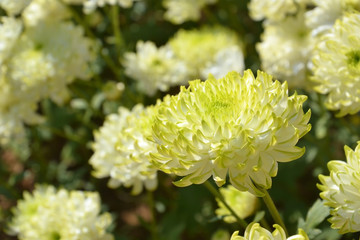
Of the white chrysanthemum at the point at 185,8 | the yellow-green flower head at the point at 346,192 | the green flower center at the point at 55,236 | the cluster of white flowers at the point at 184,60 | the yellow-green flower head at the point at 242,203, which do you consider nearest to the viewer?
the yellow-green flower head at the point at 346,192

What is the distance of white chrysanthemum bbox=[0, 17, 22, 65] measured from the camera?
196 centimetres

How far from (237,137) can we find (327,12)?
846mm

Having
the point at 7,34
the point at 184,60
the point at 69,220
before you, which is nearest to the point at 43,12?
the point at 7,34

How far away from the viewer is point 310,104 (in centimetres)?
224

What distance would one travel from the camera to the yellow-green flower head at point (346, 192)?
111cm

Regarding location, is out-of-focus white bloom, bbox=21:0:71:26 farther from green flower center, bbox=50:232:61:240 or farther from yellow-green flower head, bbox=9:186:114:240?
green flower center, bbox=50:232:61:240

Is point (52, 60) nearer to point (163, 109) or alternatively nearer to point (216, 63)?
point (216, 63)

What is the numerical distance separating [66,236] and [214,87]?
0.83m

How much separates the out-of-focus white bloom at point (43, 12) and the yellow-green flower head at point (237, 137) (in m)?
1.29

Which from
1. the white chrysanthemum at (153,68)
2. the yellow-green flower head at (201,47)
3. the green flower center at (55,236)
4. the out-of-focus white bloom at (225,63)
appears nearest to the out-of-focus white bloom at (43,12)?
the white chrysanthemum at (153,68)

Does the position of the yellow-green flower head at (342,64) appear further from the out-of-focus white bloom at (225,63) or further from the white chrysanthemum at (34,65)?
the white chrysanthemum at (34,65)

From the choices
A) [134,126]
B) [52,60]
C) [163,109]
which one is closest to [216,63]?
[52,60]

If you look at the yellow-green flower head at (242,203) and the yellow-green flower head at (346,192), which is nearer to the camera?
the yellow-green flower head at (346,192)

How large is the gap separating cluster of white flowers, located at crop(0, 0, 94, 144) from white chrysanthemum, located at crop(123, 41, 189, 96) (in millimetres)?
181
